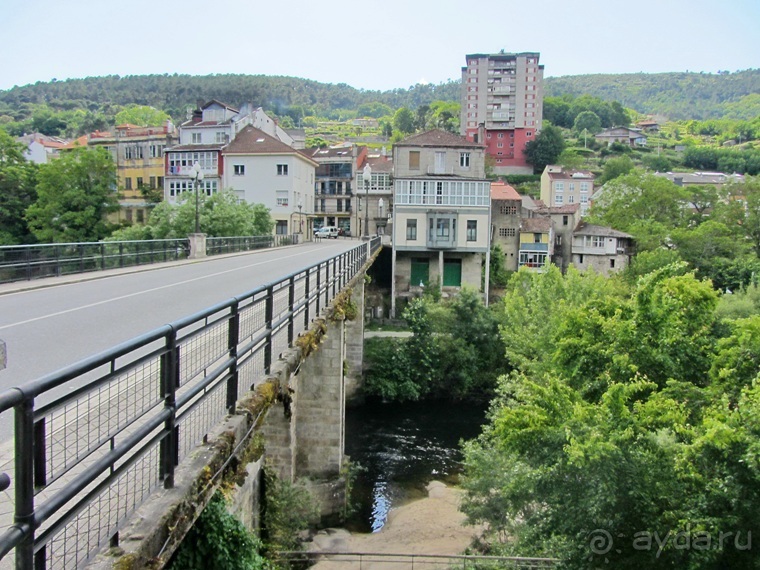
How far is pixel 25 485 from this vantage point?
2908mm

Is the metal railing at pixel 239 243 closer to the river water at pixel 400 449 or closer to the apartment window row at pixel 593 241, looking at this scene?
the river water at pixel 400 449

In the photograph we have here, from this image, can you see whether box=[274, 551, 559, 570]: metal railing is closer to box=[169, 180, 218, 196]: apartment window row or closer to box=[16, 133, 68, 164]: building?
box=[169, 180, 218, 196]: apartment window row

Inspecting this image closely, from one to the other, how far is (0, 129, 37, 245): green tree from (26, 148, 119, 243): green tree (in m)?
1.84

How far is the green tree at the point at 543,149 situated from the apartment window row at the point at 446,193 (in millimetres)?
63873

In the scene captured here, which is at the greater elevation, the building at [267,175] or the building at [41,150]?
the building at [41,150]

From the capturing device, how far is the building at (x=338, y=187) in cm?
7806

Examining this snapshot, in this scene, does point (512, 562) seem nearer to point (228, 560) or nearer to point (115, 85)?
point (228, 560)

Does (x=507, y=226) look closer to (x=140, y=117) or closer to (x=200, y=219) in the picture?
(x=200, y=219)

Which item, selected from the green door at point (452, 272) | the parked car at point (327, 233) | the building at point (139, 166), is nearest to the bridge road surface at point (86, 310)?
the green door at point (452, 272)

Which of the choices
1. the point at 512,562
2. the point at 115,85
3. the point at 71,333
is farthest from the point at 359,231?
the point at 115,85

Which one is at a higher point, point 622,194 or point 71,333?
point 622,194

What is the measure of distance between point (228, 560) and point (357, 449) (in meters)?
23.4

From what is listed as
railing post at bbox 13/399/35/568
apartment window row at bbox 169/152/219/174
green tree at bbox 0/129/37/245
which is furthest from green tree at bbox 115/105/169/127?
railing post at bbox 13/399/35/568

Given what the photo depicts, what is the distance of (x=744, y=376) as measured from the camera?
47.7 feet
